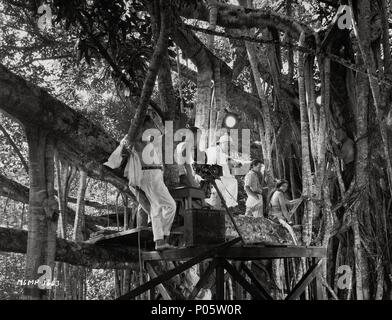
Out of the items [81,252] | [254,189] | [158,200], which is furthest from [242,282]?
[254,189]

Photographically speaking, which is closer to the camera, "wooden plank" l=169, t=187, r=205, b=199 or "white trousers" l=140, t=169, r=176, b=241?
"white trousers" l=140, t=169, r=176, b=241

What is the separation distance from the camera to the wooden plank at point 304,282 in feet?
12.0

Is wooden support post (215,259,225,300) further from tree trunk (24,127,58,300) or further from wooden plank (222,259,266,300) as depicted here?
tree trunk (24,127,58,300)

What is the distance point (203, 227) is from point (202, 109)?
2.86 m

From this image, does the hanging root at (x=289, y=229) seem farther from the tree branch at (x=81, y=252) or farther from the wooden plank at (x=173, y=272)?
the wooden plank at (x=173, y=272)

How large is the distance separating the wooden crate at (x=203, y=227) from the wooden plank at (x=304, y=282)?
1.92 ft

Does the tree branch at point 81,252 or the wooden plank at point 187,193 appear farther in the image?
the tree branch at point 81,252

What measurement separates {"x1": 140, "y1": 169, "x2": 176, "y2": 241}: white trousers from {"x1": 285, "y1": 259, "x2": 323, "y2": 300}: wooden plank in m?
1.04

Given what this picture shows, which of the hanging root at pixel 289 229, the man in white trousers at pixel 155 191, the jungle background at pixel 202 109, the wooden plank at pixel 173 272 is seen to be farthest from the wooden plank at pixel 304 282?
the hanging root at pixel 289 229

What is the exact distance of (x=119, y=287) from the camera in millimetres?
6914

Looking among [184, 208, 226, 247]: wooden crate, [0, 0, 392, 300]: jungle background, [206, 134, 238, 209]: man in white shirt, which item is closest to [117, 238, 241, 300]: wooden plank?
[184, 208, 226, 247]: wooden crate

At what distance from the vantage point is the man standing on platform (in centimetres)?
617

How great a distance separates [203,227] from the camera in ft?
11.7

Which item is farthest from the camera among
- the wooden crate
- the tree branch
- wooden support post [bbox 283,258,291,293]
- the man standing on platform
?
wooden support post [bbox 283,258,291,293]
